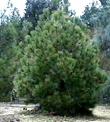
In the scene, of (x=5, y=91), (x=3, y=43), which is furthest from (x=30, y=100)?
(x=3, y=43)

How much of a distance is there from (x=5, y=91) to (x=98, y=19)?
28.6 ft

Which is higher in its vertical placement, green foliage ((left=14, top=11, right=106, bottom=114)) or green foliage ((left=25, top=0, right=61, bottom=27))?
green foliage ((left=25, top=0, right=61, bottom=27))

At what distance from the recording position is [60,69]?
18.6 m

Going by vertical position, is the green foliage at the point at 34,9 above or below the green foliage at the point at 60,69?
above

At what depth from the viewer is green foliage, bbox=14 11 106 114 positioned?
18703 millimetres

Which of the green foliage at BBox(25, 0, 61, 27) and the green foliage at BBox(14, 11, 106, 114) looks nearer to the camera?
the green foliage at BBox(14, 11, 106, 114)

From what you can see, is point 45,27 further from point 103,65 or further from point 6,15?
point 6,15

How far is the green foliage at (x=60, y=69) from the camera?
61.4 ft

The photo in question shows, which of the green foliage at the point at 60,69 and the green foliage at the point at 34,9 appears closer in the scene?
the green foliage at the point at 60,69

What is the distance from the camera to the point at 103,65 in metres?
33.0

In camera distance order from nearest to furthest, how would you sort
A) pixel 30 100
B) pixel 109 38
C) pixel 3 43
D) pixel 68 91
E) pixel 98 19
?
pixel 68 91 → pixel 30 100 → pixel 109 38 → pixel 98 19 → pixel 3 43

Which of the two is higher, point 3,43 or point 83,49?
point 3,43

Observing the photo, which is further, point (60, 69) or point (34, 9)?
point (34, 9)

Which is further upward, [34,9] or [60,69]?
[34,9]
